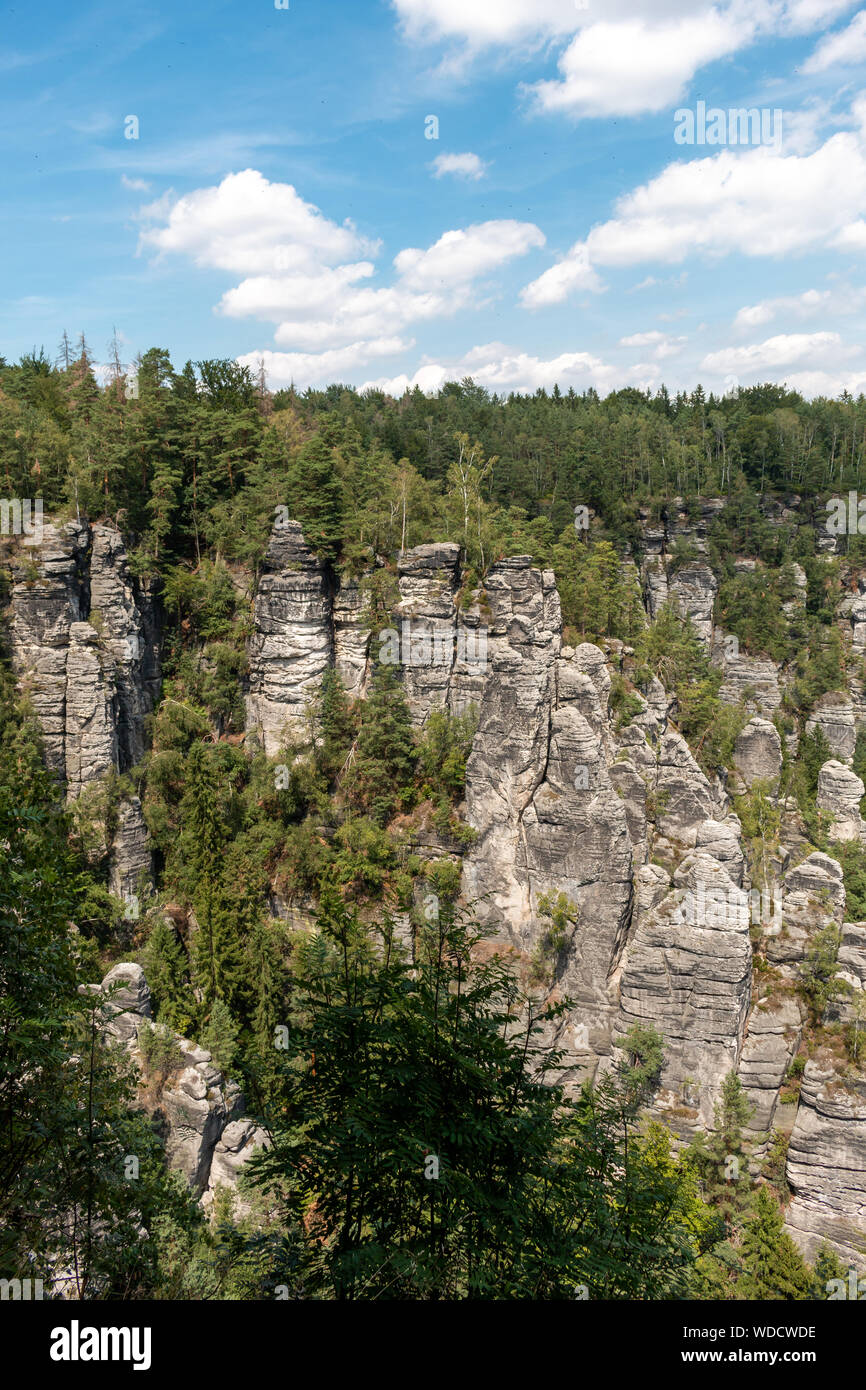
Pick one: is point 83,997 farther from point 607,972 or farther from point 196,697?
point 196,697

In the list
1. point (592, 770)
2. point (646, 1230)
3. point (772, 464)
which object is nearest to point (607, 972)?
point (592, 770)

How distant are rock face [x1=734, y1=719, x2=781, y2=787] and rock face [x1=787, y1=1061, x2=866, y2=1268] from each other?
2036cm

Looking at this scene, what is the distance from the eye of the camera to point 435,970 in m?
9.46

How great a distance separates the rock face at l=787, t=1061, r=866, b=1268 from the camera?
26.2 m

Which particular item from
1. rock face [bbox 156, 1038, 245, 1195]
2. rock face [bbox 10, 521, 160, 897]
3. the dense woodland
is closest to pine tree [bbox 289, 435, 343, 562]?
the dense woodland

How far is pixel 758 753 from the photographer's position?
1762 inches

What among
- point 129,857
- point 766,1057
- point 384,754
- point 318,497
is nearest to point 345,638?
point 318,497

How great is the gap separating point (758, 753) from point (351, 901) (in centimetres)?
2806

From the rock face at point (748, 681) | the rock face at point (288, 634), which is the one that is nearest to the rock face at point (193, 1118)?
the rock face at point (288, 634)

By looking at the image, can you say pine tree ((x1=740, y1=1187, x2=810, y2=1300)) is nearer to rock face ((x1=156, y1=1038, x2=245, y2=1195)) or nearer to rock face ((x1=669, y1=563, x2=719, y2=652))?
rock face ((x1=156, y1=1038, x2=245, y2=1195))

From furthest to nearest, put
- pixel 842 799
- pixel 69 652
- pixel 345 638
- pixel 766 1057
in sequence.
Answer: pixel 842 799
pixel 345 638
pixel 69 652
pixel 766 1057

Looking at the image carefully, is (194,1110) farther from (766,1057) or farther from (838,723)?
(838,723)

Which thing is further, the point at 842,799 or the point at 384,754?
the point at 842,799

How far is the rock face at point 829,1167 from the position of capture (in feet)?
85.9
